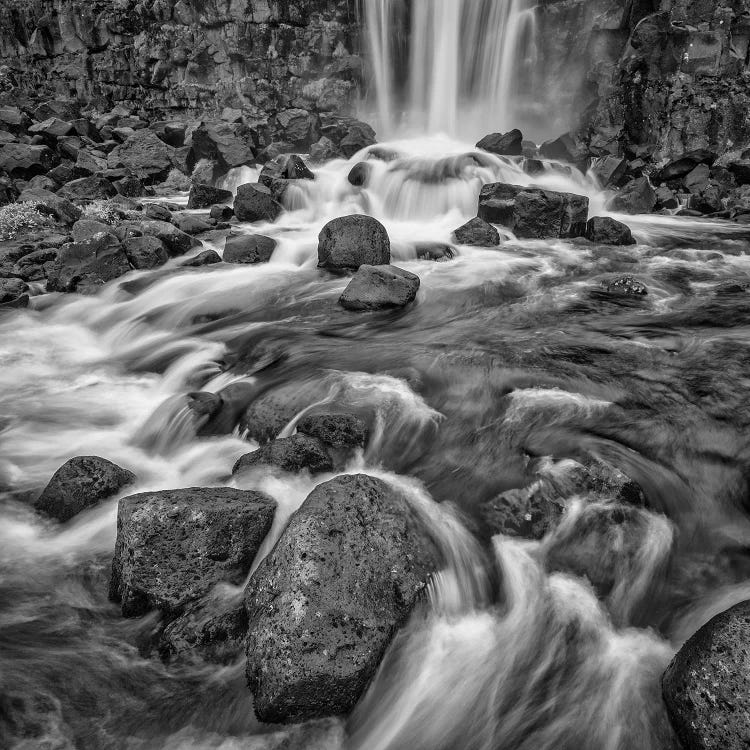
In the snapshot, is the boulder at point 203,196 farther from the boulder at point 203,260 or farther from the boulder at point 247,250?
the boulder at point 203,260

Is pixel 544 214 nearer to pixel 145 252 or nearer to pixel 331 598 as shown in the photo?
pixel 145 252

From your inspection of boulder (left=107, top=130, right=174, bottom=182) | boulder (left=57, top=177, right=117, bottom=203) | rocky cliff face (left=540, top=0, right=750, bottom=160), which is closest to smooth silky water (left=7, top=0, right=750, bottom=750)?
boulder (left=57, top=177, right=117, bottom=203)

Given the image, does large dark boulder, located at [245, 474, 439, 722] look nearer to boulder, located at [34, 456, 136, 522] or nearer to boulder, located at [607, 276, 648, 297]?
boulder, located at [34, 456, 136, 522]

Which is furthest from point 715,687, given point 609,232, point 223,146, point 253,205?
point 223,146

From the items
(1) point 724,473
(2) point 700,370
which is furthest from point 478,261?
(1) point 724,473

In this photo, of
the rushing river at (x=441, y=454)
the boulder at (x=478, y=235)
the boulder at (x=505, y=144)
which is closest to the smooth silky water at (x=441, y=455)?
the rushing river at (x=441, y=454)

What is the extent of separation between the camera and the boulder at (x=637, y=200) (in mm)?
15922

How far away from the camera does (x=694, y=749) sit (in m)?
2.76

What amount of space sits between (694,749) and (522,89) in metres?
26.0

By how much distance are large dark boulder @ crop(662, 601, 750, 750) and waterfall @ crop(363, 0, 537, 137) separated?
25485mm

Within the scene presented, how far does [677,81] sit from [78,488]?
19.9m

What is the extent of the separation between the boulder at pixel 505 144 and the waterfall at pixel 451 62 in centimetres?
602

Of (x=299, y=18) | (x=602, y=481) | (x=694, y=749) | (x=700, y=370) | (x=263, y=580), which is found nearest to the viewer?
(x=694, y=749)

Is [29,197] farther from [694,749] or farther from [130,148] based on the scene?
[694,749]
